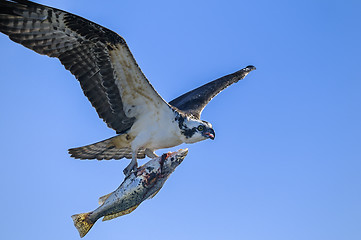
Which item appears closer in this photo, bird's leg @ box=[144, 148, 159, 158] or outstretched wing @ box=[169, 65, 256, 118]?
bird's leg @ box=[144, 148, 159, 158]

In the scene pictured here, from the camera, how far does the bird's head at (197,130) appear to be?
770 cm

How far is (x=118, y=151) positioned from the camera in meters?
8.56

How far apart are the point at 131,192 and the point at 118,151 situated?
1.87 m

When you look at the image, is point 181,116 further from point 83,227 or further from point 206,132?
point 83,227

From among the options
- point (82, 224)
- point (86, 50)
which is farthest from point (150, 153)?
point (86, 50)

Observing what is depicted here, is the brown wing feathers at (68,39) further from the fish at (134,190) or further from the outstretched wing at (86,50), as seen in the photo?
the fish at (134,190)

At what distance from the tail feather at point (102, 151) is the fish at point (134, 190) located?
1486 millimetres

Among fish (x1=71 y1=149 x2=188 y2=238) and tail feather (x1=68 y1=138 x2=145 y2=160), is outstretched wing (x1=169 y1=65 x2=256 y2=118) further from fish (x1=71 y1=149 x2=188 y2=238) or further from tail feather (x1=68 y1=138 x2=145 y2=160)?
fish (x1=71 y1=149 x2=188 y2=238)

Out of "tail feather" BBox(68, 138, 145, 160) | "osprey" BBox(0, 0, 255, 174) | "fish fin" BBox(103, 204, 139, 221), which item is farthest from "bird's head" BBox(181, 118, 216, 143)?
"fish fin" BBox(103, 204, 139, 221)

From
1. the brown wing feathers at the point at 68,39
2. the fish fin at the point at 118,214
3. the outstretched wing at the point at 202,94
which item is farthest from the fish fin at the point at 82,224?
the outstretched wing at the point at 202,94

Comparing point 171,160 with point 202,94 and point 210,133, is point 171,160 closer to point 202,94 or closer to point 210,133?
point 210,133

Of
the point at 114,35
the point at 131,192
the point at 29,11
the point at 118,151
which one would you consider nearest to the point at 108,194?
the point at 131,192

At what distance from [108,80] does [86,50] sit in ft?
1.81

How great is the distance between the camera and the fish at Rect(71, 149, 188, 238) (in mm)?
6797
